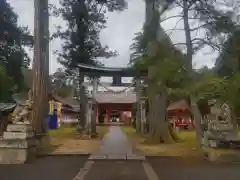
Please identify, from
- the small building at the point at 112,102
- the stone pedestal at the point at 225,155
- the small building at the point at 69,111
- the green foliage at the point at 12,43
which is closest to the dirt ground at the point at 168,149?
the stone pedestal at the point at 225,155

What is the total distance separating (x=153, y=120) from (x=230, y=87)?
7.81 meters

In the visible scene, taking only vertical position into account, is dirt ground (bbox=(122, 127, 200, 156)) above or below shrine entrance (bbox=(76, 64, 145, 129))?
below

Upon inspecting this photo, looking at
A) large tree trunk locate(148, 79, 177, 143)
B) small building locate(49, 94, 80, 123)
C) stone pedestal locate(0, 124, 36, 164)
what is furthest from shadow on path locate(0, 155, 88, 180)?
small building locate(49, 94, 80, 123)

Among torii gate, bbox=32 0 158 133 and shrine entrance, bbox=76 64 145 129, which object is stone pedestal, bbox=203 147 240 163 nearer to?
torii gate, bbox=32 0 158 133

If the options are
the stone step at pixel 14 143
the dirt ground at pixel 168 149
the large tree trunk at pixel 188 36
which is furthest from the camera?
the dirt ground at pixel 168 149

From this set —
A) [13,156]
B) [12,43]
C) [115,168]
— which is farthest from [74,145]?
[12,43]

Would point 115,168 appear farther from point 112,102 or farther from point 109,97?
point 109,97

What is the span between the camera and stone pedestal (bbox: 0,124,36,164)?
11383 mm

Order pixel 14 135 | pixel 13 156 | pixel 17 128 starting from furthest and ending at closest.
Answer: pixel 17 128
pixel 14 135
pixel 13 156

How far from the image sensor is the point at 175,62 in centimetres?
1255

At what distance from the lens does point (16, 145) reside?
1158cm

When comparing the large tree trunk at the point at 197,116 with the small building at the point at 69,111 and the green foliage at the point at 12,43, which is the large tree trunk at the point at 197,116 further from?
the small building at the point at 69,111

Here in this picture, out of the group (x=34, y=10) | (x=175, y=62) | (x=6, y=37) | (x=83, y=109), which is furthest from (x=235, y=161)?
(x=6, y=37)

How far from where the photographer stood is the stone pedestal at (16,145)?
11.4 meters
